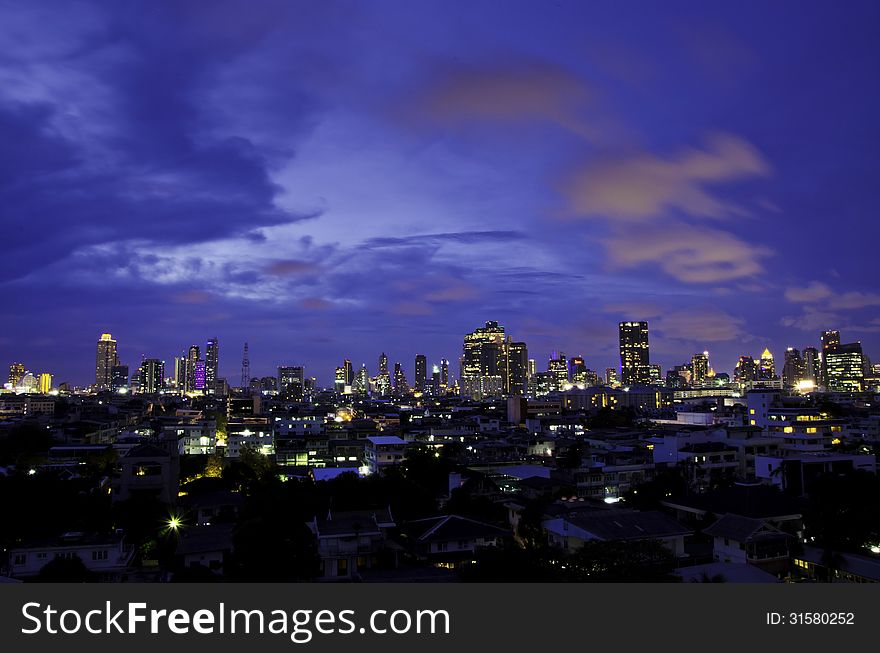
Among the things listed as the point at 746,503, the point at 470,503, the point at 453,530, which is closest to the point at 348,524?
the point at 453,530

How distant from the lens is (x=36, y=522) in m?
22.9

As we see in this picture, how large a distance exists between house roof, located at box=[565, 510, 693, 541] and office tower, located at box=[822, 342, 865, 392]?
559 feet

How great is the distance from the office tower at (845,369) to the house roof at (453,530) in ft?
564

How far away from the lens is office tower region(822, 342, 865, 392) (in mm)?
163500

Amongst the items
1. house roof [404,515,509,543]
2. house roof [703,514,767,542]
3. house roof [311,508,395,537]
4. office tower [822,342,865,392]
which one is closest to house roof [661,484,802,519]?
house roof [703,514,767,542]

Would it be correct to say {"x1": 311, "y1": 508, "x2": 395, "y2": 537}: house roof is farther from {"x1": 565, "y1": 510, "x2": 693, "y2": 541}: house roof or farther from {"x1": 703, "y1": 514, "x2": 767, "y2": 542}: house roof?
{"x1": 703, "y1": 514, "x2": 767, "y2": 542}: house roof

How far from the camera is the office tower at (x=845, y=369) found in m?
164

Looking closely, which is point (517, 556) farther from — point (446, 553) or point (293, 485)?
point (293, 485)

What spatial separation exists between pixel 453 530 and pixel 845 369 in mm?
180327

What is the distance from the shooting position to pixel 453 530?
20562mm

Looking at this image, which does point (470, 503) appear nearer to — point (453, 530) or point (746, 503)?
point (453, 530)

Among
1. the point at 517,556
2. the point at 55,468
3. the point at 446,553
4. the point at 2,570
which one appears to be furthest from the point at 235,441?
the point at 517,556

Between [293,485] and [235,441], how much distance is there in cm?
2461

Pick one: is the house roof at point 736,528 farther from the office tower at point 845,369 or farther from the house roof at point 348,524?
the office tower at point 845,369
